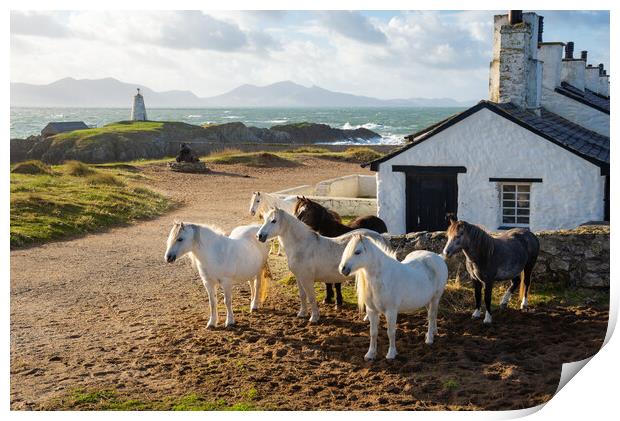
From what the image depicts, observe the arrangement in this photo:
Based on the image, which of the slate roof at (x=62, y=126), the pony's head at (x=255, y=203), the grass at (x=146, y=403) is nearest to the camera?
the grass at (x=146, y=403)

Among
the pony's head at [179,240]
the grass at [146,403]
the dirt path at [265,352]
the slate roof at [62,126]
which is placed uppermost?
the slate roof at [62,126]

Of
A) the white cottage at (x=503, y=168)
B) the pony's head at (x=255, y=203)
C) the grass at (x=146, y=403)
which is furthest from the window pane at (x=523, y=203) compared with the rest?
the grass at (x=146, y=403)

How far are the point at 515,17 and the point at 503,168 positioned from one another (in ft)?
12.3

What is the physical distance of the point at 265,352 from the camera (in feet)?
27.6

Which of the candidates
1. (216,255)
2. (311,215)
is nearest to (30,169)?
(311,215)

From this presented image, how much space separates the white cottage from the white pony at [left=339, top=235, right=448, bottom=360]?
17.0 feet

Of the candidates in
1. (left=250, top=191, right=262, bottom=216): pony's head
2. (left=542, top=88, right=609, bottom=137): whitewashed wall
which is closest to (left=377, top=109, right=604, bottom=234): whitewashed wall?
(left=250, top=191, right=262, bottom=216): pony's head

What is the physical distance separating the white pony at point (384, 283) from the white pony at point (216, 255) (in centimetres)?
215

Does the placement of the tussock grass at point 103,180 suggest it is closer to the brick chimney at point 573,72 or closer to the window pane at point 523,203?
the window pane at point 523,203

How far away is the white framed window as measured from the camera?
13.1 meters

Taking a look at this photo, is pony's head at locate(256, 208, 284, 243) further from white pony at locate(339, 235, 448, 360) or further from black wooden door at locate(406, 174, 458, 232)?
black wooden door at locate(406, 174, 458, 232)

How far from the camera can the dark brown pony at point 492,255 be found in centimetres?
895

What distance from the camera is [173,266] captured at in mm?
13789
